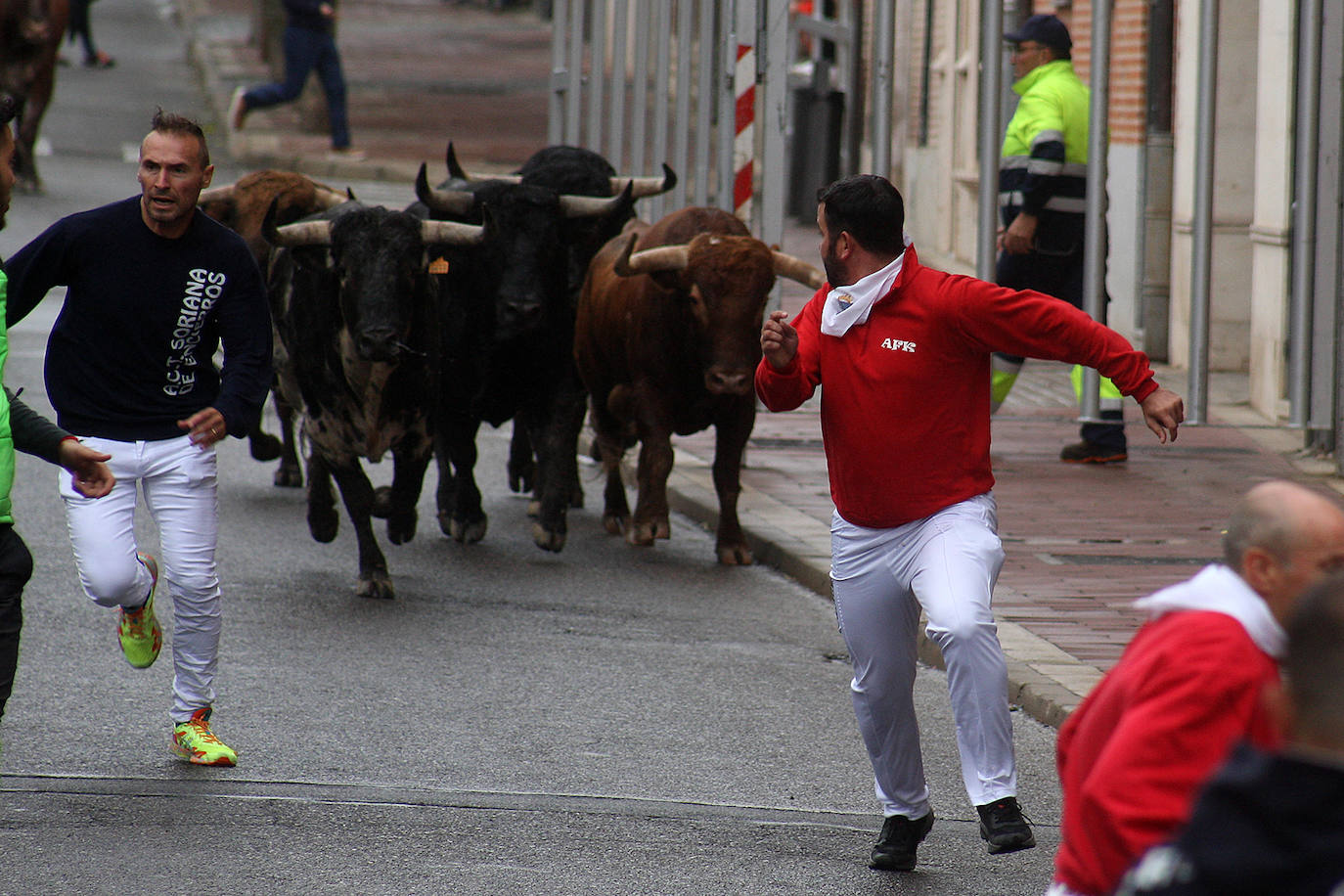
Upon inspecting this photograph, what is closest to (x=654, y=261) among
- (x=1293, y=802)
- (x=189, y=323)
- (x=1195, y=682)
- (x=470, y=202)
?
(x=470, y=202)

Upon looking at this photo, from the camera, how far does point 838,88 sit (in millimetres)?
26062

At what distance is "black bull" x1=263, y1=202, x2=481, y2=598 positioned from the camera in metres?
8.78

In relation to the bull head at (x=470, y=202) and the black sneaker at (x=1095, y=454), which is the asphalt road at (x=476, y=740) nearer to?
the bull head at (x=470, y=202)

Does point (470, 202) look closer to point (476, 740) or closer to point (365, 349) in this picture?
point (365, 349)

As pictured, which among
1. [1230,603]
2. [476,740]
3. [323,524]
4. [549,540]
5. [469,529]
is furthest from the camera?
[469,529]

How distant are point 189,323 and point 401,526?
3290mm

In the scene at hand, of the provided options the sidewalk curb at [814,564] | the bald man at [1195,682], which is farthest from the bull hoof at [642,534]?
the bald man at [1195,682]

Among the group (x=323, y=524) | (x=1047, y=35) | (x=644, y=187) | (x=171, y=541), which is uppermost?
(x=1047, y=35)

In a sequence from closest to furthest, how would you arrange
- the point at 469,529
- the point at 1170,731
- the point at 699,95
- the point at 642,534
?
the point at 1170,731 → the point at 642,534 → the point at 469,529 → the point at 699,95

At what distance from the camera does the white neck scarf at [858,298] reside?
18.0 feet

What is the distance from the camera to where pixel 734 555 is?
9.88 m

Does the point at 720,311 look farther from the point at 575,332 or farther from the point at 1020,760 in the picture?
the point at 1020,760

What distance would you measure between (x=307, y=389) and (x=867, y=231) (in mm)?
4368

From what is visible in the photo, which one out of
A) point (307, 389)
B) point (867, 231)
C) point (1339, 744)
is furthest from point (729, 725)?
point (1339, 744)
